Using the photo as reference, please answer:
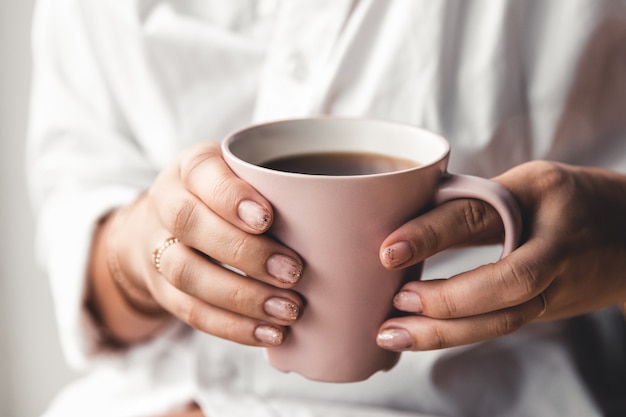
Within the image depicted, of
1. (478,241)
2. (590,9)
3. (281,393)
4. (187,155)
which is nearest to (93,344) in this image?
(281,393)

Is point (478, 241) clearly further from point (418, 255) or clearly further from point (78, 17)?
point (78, 17)

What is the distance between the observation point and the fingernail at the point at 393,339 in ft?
1.59

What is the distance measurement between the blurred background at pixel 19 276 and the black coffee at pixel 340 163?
83 cm

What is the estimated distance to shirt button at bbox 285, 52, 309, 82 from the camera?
2.44ft

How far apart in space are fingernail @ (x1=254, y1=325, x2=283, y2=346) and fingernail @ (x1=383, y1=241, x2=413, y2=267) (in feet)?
0.34

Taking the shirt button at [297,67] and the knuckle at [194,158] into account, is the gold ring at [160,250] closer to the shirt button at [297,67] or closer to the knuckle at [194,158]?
the knuckle at [194,158]

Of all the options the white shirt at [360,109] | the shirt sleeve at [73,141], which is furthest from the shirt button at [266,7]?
the shirt sleeve at [73,141]

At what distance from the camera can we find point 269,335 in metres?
0.49

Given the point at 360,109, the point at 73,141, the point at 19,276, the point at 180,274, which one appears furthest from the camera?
the point at 19,276

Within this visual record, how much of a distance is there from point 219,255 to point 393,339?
0.46 ft

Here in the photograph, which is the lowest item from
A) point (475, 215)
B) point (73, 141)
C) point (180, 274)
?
point (73, 141)

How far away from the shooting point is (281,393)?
728 millimetres

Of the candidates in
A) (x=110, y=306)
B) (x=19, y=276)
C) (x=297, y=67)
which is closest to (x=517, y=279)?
(x=297, y=67)

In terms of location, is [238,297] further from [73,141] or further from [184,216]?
[73,141]
